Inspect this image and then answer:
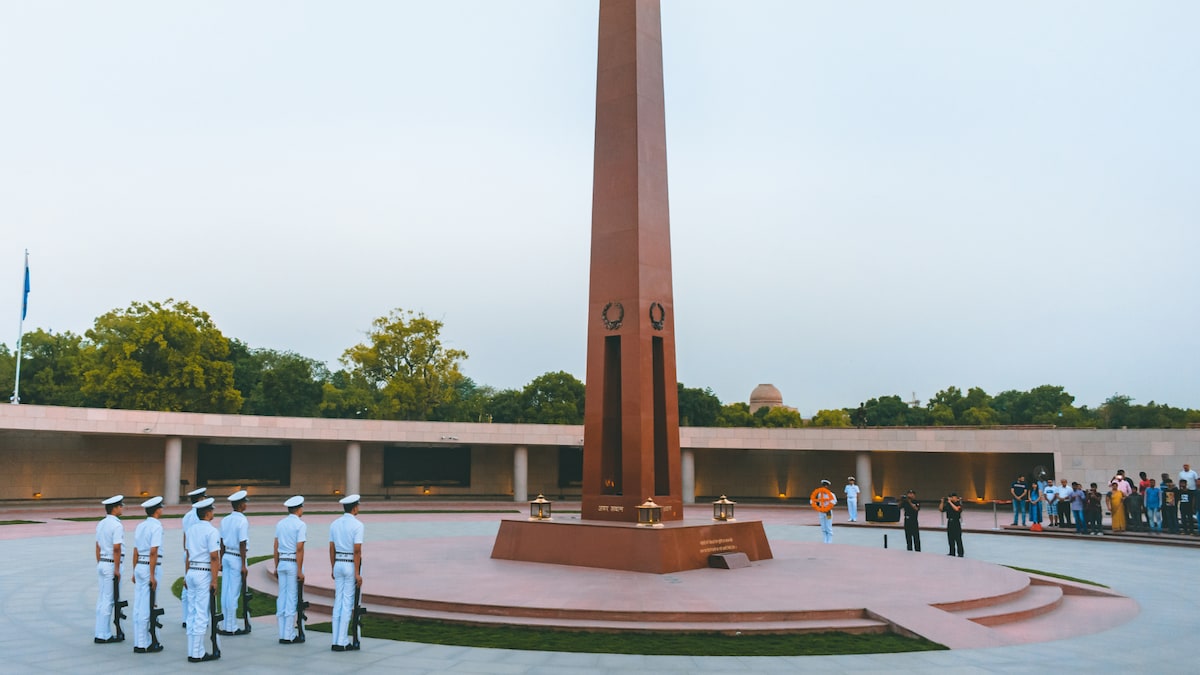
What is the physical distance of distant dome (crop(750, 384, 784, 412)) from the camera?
11156 centimetres

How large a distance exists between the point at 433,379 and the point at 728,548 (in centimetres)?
3585

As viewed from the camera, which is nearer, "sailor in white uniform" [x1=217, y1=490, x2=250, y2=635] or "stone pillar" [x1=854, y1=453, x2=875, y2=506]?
"sailor in white uniform" [x1=217, y1=490, x2=250, y2=635]

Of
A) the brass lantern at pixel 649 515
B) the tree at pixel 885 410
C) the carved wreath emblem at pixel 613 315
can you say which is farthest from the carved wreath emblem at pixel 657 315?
the tree at pixel 885 410

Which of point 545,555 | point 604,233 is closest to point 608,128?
point 604,233

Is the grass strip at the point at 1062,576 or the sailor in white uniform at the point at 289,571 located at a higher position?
the sailor in white uniform at the point at 289,571

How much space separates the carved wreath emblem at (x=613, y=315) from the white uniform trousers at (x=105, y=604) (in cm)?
846

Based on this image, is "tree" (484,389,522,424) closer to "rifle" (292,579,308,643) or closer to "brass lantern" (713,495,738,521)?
"brass lantern" (713,495,738,521)

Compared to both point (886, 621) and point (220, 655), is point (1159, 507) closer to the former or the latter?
point (886, 621)

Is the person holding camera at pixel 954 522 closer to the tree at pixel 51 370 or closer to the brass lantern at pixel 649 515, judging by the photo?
the brass lantern at pixel 649 515

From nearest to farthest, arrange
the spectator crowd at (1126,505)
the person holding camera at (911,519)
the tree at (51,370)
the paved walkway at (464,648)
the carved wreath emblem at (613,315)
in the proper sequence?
the paved walkway at (464,648)
the carved wreath emblem at (613,315)
the person holding camera at (911,519)
the spectator crowd at (1126,505)
the tree at (51,370)

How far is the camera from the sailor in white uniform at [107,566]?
8.19 metres

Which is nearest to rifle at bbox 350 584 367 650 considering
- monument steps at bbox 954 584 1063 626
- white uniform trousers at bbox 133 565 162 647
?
white uniform trousers at bbox 133 565 162 647

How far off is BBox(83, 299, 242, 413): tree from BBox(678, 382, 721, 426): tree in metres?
37.0

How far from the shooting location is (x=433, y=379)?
47.4m
